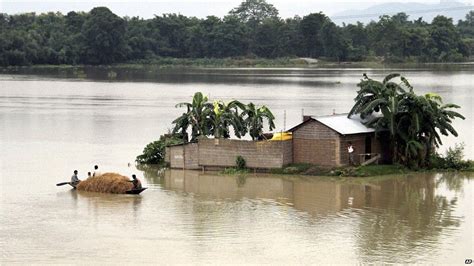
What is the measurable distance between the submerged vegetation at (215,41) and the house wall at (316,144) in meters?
87.5

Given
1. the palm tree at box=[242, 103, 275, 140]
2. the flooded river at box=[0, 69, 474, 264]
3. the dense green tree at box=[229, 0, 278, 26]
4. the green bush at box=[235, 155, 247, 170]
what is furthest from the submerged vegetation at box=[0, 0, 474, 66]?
the green bush at box=[235, 155, 247, 170]

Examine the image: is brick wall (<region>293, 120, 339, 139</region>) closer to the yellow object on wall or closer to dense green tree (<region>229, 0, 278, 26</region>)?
the yellow object on wall

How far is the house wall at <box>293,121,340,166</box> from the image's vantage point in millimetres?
25453

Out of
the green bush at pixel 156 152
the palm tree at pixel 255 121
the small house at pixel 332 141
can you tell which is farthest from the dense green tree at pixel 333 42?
the small house at pixel 332 141

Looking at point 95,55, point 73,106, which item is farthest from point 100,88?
point 95,55

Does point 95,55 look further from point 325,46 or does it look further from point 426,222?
point 426,222

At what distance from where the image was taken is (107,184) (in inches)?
945

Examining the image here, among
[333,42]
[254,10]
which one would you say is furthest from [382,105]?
[254,10]

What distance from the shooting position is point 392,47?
114625 mm

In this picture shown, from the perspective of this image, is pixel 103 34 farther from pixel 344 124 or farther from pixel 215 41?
pixel 344 124

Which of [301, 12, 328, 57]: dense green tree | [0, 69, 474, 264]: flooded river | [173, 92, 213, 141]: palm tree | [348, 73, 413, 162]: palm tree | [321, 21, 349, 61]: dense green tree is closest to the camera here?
[0, 69, 474, 264]: flooded river

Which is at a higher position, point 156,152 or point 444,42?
point 444,42

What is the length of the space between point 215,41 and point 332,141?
3871 inches

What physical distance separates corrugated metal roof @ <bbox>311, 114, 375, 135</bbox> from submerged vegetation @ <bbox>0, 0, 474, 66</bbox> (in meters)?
87.2
